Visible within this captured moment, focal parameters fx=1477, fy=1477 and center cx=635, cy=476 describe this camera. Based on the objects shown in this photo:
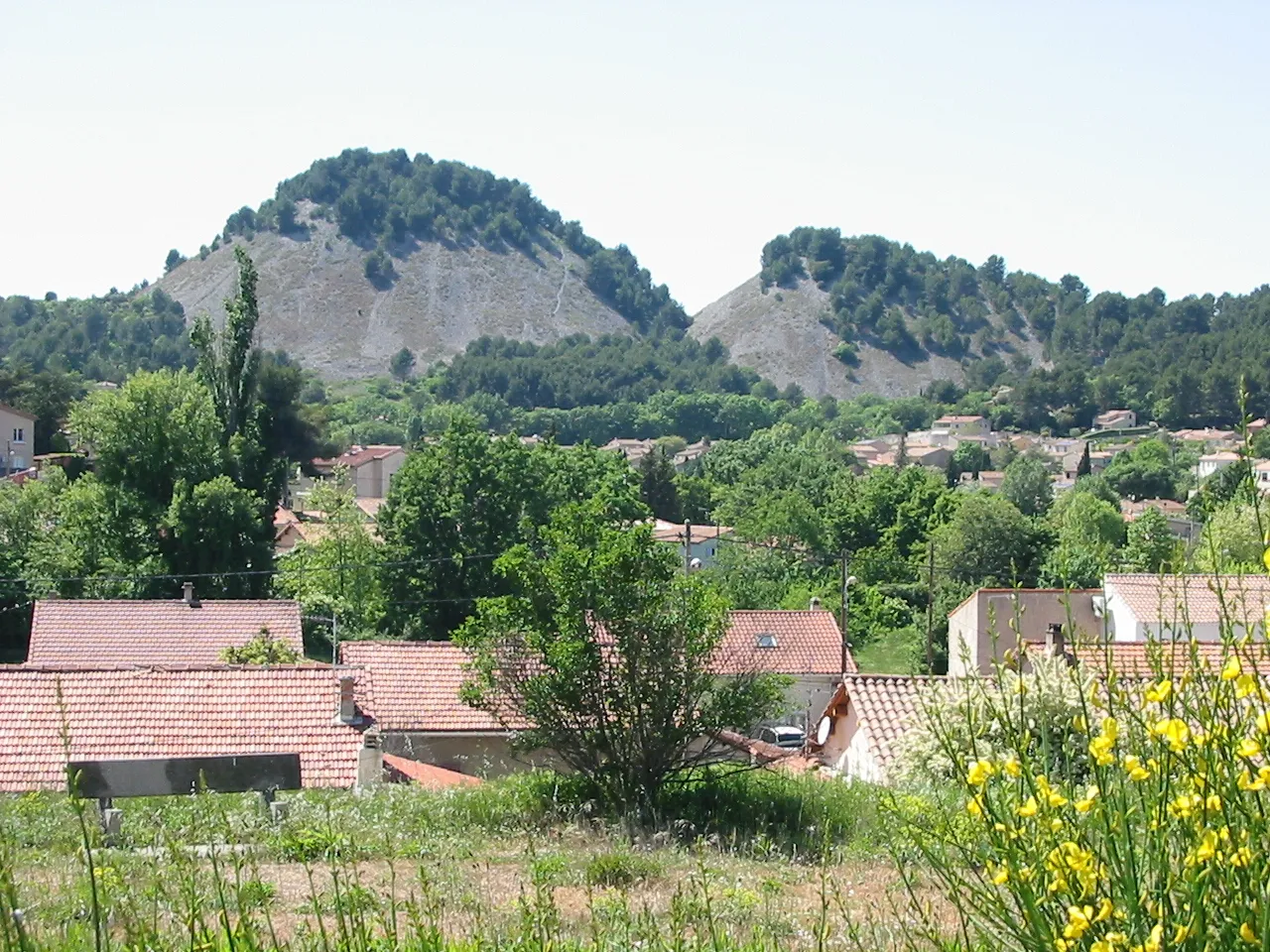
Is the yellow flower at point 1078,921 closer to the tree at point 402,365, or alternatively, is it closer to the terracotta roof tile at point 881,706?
the terracotta roof tile at point 881,706

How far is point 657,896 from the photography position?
5.80m

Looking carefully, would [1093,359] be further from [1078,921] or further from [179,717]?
[1078,921]

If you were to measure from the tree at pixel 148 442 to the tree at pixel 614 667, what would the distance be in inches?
997

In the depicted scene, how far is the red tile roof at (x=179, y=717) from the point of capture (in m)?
13.3

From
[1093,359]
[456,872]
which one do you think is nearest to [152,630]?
[456,872]

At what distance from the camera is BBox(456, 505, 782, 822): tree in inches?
383

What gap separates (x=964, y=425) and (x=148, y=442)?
107m

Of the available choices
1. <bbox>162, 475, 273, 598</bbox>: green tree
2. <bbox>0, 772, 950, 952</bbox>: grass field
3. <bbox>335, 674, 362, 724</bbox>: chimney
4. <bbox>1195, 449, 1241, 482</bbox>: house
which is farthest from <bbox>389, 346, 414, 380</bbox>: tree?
<bbox>0, 772, 950, 952</bbox>: grass field

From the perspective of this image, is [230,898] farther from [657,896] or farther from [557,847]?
[557,847]

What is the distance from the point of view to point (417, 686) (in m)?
18.4

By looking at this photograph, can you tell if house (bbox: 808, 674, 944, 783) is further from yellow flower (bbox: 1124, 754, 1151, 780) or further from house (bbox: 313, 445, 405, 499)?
house (bbox: 313, 445, 405, 499)

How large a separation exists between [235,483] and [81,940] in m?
32.0

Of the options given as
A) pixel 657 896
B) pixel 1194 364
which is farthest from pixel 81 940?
pixel 1194 364

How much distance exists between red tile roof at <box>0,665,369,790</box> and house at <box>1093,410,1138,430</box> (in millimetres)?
123369
